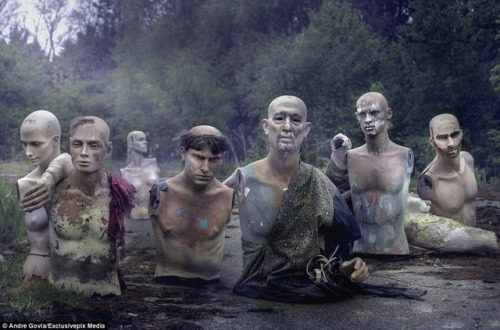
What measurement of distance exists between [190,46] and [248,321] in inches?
960

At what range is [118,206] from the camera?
472 centimetres

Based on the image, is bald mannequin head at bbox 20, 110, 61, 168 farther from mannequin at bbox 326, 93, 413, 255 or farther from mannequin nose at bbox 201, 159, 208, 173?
mannequin at bbox 326, 93, 413, 255

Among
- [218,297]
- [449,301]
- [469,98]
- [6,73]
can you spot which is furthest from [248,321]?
[6,73]

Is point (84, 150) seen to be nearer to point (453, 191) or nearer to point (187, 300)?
point (187, 300)

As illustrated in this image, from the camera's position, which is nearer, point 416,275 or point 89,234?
point 89,234

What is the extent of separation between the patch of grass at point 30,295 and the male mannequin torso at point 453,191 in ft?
14.4

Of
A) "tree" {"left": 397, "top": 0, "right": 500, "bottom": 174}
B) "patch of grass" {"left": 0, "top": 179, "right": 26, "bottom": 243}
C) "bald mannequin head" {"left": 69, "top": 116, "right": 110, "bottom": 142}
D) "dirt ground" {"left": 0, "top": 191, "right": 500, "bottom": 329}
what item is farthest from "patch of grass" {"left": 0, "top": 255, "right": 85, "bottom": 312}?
"tree" {"left": 397, "top": 0, "right": 500, "bottom": 174}

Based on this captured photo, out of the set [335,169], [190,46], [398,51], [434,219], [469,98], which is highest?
[190,46]

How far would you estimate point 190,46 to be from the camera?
2742cm

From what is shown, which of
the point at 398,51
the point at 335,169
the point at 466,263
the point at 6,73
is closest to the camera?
the point at 466,263

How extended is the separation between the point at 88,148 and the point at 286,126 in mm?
1623

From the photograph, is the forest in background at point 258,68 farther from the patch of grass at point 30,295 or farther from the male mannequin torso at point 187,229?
the patch of grass at point 30,295

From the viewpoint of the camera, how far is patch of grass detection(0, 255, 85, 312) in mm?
4027

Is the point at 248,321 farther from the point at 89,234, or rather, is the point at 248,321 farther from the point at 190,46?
the point at 190,46
